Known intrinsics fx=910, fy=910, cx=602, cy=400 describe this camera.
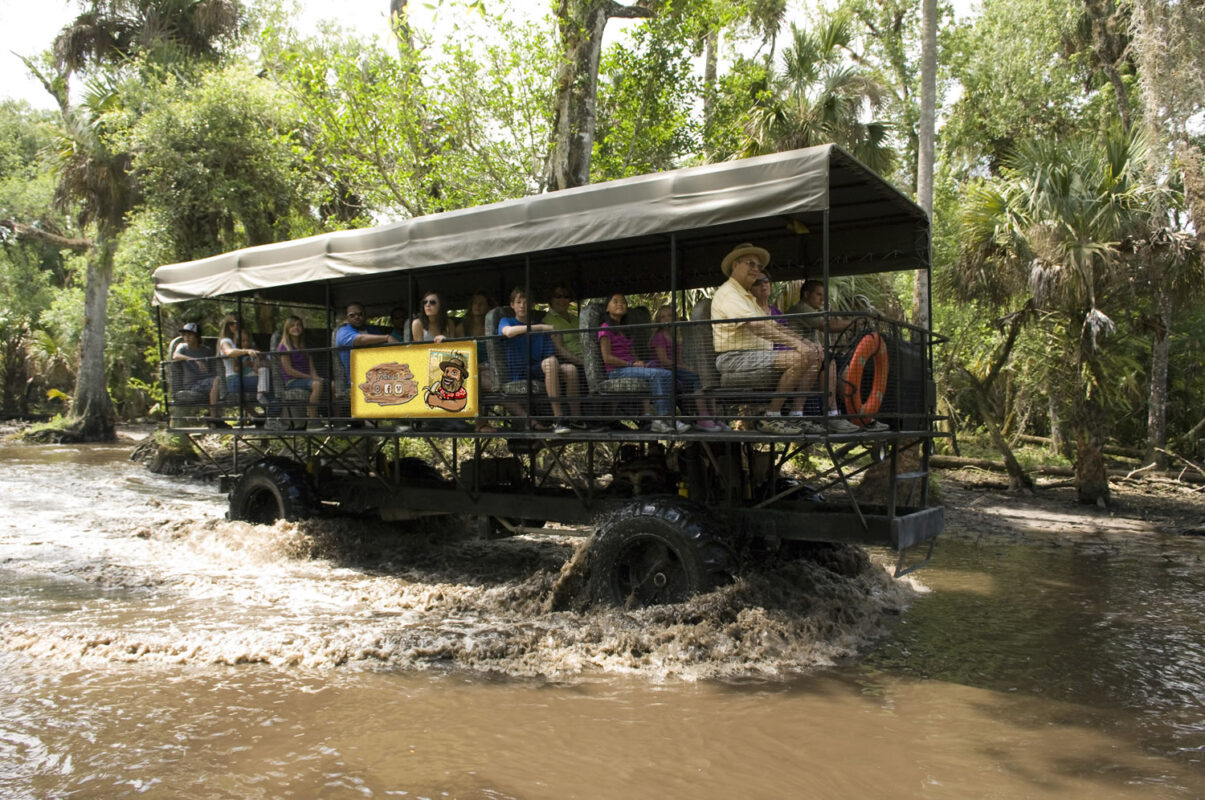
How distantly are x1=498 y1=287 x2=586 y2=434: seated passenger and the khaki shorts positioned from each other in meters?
1.32

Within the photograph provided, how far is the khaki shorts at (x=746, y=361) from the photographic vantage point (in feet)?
20.5

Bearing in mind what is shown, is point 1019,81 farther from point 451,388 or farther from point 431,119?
point 451,388

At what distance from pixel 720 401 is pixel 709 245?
2655 millimetres

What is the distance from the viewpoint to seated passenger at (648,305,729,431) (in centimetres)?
661

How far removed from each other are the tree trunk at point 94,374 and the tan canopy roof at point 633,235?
730 inches

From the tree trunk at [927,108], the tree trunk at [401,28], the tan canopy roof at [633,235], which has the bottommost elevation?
the tan canopy roof at [633,235]

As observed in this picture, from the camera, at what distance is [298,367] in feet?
31.6

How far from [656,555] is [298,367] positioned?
4.76 metres

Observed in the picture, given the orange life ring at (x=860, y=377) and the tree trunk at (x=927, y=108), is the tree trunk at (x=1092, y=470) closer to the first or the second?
the tree trunk at (x=927, y=108)

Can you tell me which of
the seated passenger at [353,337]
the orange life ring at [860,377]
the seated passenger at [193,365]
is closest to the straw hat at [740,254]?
the orange life ring at [860,377]

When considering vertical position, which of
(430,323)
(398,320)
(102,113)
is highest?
(102,113)

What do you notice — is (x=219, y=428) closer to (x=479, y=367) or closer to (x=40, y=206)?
(x=479, y=367)

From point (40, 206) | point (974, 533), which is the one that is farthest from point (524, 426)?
point (40, 206)

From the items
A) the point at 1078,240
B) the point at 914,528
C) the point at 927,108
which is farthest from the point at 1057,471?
the point at 914,528
